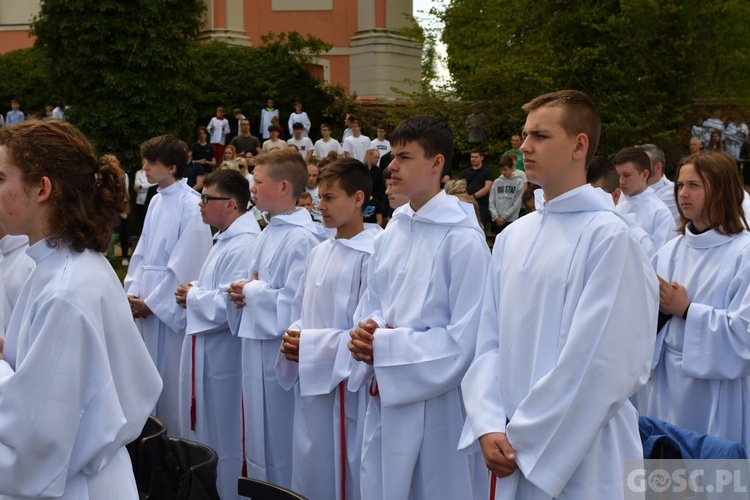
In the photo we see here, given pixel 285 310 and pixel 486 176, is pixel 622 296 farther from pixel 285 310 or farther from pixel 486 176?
pixel 486 176

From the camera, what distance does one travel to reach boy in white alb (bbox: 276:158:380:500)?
16.5 ft

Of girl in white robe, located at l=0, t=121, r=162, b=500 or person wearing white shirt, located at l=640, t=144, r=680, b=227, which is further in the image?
person wearing white shirt, located at l=640, t=144, r=680, b=227

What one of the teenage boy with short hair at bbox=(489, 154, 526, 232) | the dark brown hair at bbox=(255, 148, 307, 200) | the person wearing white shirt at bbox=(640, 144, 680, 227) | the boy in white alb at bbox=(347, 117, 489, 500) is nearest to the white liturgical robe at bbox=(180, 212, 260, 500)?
the dark brown hair at bbox=(255, 148, 307, 200)

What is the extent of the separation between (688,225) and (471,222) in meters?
1.47

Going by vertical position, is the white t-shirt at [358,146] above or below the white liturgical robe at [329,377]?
above

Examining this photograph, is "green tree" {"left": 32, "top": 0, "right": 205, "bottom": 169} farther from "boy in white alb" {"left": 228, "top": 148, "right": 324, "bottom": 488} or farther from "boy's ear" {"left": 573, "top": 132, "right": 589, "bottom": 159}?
"boy's ear" {"left": 573, "top": 132, "right": 589, "bottom": 159}

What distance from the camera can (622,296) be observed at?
3.22 m

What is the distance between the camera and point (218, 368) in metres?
6.20

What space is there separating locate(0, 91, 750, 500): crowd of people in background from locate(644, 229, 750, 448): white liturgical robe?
0.5 inches

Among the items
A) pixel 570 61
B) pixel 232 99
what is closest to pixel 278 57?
pixel 232 99

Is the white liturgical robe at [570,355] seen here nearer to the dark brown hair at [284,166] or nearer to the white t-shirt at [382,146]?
the dark brown hair at [284,166]

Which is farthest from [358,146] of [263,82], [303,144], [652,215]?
[652,215]

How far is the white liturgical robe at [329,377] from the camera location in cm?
501

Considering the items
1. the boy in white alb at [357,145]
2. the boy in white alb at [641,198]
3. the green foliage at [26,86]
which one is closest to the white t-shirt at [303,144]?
the boy in white alb at [357,145]
